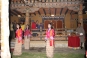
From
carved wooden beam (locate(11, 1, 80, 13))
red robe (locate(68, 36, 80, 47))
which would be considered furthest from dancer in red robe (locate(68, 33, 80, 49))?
carved wooden beam (locate(11, 1, 80, 13))

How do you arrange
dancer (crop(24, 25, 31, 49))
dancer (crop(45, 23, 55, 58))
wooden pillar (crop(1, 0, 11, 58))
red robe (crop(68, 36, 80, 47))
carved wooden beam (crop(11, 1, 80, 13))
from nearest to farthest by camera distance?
wooden pillar (crop(1, 0, 11, 58)) < dancer (crop(45, 23, 55, 58)) < red robe (crop(68, 36, 80, 47)) < dancer (crop(24, 25, 31, 49)) < carved wooden beam (crop(11, 1, 80, 13))

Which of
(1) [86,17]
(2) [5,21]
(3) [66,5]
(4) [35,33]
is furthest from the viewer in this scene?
(1) [86,17]

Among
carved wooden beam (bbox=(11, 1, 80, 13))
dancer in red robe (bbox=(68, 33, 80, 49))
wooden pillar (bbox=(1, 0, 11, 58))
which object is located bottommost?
dancer in red robe (bbox=(68, 33, 80, 49))

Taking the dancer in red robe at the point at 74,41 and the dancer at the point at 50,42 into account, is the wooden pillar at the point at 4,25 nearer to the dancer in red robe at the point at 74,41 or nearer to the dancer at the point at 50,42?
the dancer at the point at 50,42

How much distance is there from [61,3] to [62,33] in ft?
9.63

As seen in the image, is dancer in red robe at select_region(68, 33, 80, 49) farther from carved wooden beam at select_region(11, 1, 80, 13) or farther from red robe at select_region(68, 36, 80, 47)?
carved wooden beam at select_region(11, 1, 80, 13)


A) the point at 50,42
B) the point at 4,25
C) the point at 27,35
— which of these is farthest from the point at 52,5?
the point at 4,25

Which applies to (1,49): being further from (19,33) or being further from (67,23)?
(67,23)

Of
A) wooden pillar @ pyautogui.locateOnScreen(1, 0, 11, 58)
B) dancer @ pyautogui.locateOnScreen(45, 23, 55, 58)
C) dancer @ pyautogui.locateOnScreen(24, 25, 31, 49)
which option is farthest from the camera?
dancer @ pyautogui.locateOnScreen(24, 25, 31, 49)

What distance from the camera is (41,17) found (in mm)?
20344

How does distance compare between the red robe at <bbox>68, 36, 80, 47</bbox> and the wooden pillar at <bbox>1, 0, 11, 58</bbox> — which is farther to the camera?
the red robe at <bbox>68, 36, 80, 47</bbox>

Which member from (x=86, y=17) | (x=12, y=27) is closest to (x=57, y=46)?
(x=12, y=27)

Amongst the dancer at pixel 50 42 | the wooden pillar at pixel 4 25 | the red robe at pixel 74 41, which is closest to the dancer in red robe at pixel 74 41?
the red robe at pixel 74 41

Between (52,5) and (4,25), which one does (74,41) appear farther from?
(4,25)
